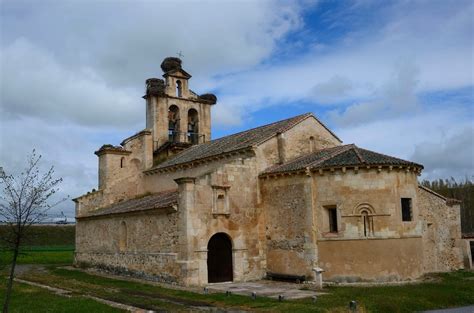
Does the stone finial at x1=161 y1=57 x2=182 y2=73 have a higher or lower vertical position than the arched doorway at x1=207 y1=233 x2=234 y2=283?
higher

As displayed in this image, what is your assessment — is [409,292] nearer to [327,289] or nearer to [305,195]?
[327,289]

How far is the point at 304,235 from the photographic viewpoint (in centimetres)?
2047

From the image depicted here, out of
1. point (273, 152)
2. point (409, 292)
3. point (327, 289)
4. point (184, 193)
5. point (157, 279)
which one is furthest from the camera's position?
point (273, 152)

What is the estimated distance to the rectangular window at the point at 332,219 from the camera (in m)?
20.2

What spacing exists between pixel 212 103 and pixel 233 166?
44.7ft

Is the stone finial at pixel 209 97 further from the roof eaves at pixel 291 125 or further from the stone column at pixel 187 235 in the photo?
the stone column at pixel 187 235

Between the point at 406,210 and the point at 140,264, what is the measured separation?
1248cm

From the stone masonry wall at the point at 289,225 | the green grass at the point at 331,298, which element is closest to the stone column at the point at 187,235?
the green grass at the point at 331,298

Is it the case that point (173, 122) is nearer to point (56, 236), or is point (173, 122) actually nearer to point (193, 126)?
point (193, 126)

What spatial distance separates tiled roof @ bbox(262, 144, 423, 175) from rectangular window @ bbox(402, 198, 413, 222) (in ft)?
5.08

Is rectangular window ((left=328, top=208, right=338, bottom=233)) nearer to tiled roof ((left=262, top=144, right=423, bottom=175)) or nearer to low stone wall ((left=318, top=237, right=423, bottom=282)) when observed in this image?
low stone wall ((left=318, top=237, right=423, bottom=282))

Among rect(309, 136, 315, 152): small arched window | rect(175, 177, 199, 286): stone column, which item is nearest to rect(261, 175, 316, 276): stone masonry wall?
rect(309, 136, 315, 152): small arched window

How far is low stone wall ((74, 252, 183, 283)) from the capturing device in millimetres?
20891

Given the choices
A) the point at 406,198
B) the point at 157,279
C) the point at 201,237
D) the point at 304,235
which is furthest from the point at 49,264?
the point at 406,198
